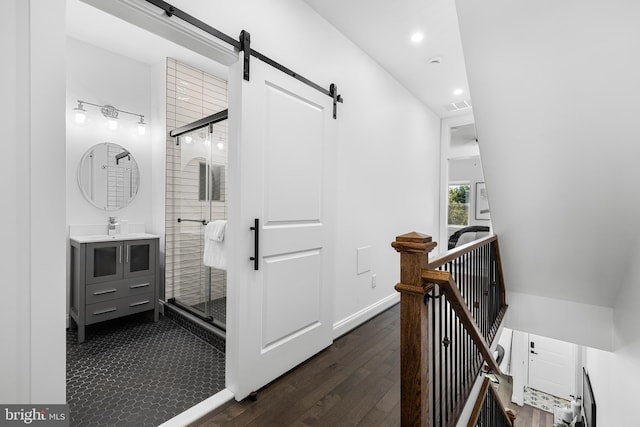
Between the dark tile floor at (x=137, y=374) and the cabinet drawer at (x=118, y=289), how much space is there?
33 centimetres

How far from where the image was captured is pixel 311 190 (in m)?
2.39

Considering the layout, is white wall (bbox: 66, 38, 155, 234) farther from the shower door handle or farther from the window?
the window

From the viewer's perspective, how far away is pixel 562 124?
1.91m

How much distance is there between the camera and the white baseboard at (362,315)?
2.81 meters

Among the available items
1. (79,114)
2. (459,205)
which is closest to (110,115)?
(79,114)

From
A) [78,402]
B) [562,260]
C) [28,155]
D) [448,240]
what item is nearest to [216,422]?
[78,402]

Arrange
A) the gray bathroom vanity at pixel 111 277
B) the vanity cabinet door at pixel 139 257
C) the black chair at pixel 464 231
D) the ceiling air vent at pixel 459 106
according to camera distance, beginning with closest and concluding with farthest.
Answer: the gray bathroom vanity at pixel 111 277 < the vanity cabinet door at pixel 139 257 < the ceiling air vent at pixel 459 106 < the black chair at pixel 464 231

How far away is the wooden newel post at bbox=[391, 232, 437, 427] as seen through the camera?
1266 mm

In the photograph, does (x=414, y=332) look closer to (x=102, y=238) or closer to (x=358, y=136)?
(x=358, y=136)

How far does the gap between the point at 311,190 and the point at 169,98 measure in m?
2.27

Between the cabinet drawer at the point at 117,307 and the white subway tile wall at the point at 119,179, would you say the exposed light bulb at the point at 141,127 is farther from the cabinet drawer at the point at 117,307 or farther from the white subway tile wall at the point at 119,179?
the cabinet drawer at the point at 117,307

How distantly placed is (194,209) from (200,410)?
2270 mm

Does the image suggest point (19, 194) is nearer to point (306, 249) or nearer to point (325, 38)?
point (306, 249)

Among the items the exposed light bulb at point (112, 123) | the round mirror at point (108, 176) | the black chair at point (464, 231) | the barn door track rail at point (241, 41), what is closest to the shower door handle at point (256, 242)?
the barn door track rail at point (241, 41)
